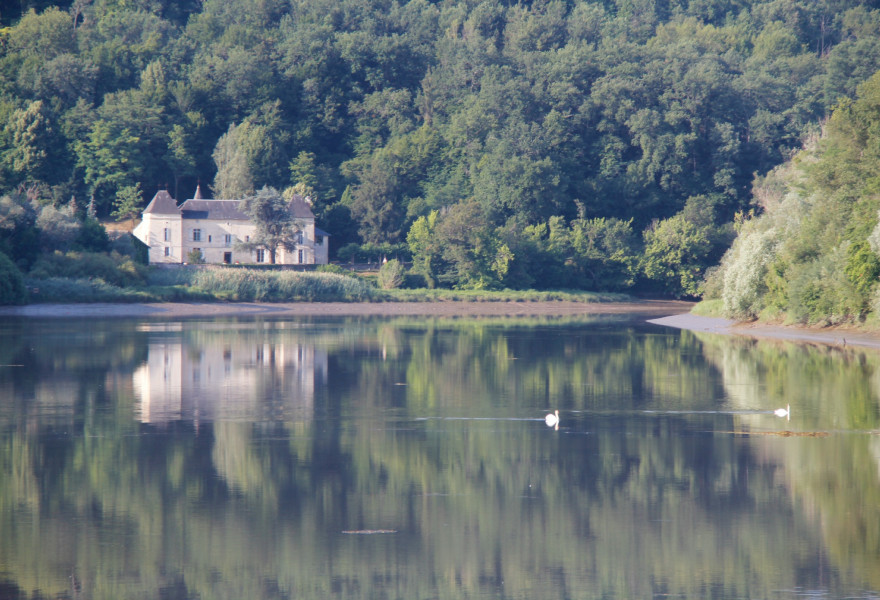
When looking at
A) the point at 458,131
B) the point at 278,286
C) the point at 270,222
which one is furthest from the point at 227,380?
the point at 458,131

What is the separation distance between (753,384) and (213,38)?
4399 inches

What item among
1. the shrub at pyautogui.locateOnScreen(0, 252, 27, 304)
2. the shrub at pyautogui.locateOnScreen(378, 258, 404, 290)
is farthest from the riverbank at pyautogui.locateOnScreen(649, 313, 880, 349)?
the shrub at pyautogui.locateOnScreen(0, 252, 27, 304)

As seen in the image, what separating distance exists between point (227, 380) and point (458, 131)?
7885 cm

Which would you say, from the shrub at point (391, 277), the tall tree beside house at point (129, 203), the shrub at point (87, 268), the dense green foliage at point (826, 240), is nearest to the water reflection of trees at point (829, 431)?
the dense green foliage at point (826, 240)

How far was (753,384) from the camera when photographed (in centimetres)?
2798

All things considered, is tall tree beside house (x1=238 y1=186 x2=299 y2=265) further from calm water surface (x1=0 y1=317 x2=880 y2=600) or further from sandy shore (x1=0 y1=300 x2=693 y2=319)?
calm water surface (x1=0 y1=317 x2=880 y2=600)

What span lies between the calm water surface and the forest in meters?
59.5

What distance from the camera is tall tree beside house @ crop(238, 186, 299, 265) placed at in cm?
8756

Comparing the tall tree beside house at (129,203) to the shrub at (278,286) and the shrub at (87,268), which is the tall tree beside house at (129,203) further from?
the shrub at (87,268)

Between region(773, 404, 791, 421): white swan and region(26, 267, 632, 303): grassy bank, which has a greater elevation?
region(26, 267, 632, 303): grassy bank

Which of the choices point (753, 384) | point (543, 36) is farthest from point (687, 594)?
point (543, 36)

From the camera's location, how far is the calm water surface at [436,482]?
1205 cm

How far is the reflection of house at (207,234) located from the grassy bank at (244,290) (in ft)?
35.1

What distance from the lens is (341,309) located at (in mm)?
71500
